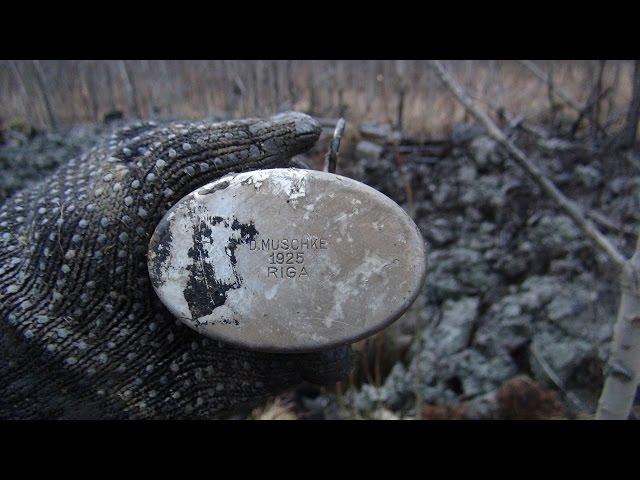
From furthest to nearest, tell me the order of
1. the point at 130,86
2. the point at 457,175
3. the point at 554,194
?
the point at 457,175, the point at 130,86, the point at 554,194

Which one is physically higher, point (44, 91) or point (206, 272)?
point (44, 91)

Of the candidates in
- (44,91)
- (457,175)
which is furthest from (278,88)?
(44,91)

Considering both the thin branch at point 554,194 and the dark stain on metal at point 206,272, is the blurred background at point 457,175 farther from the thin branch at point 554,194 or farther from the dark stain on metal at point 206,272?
the dark stain on metal at point 206,272

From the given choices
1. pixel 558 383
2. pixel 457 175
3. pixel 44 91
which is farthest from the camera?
pixel 457 175

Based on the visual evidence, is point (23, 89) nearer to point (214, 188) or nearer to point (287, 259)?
point (214, 188)

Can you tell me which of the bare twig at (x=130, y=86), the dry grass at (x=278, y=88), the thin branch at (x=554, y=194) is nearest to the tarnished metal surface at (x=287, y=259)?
the thin branch at (x=554, y=194)

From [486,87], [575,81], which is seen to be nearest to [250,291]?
[486,87]

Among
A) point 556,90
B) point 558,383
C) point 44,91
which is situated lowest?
point 558,383
